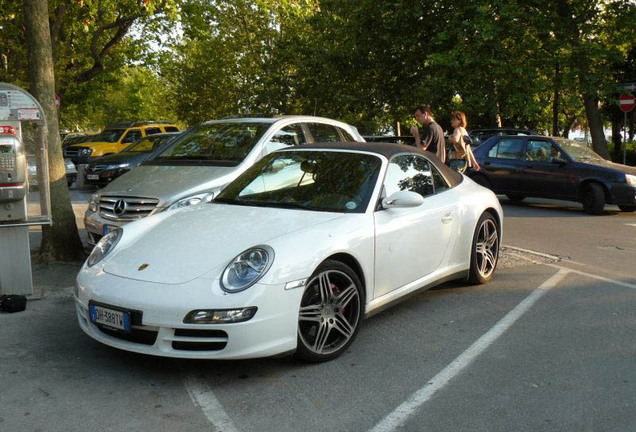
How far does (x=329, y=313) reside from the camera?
13.9 feet

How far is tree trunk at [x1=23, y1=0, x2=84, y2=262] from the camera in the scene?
707 cm

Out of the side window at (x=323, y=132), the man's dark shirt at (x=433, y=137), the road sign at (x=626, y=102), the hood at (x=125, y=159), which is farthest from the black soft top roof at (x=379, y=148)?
the road sign at (x=626, y=102)

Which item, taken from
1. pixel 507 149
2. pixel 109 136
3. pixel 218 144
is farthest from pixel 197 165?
pixel 109 136

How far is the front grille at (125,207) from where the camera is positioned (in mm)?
6805

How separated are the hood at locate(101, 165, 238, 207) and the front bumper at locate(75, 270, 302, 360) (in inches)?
117

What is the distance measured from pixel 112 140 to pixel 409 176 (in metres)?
18.9

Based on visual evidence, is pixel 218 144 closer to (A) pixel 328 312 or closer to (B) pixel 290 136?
(B) pixel 290 136

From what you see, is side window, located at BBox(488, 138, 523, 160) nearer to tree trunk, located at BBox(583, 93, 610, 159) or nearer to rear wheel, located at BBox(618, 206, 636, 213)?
rear wheel, located at BBox(618, 206, 636, 213)

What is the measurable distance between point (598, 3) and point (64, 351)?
1960cm

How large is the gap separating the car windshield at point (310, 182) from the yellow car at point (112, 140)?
54.0 ft

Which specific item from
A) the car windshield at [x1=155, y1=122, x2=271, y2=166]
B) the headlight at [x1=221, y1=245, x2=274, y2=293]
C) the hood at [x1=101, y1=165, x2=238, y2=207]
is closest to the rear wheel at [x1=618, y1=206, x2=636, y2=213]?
the car windshield at [x1=155, y1=122, x2=271, y2=166]

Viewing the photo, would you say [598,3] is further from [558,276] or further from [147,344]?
[147,344]

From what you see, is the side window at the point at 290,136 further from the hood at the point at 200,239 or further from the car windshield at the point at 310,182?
the hood at the point at 200,239

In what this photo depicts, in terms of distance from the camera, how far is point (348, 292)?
4.36 metres
